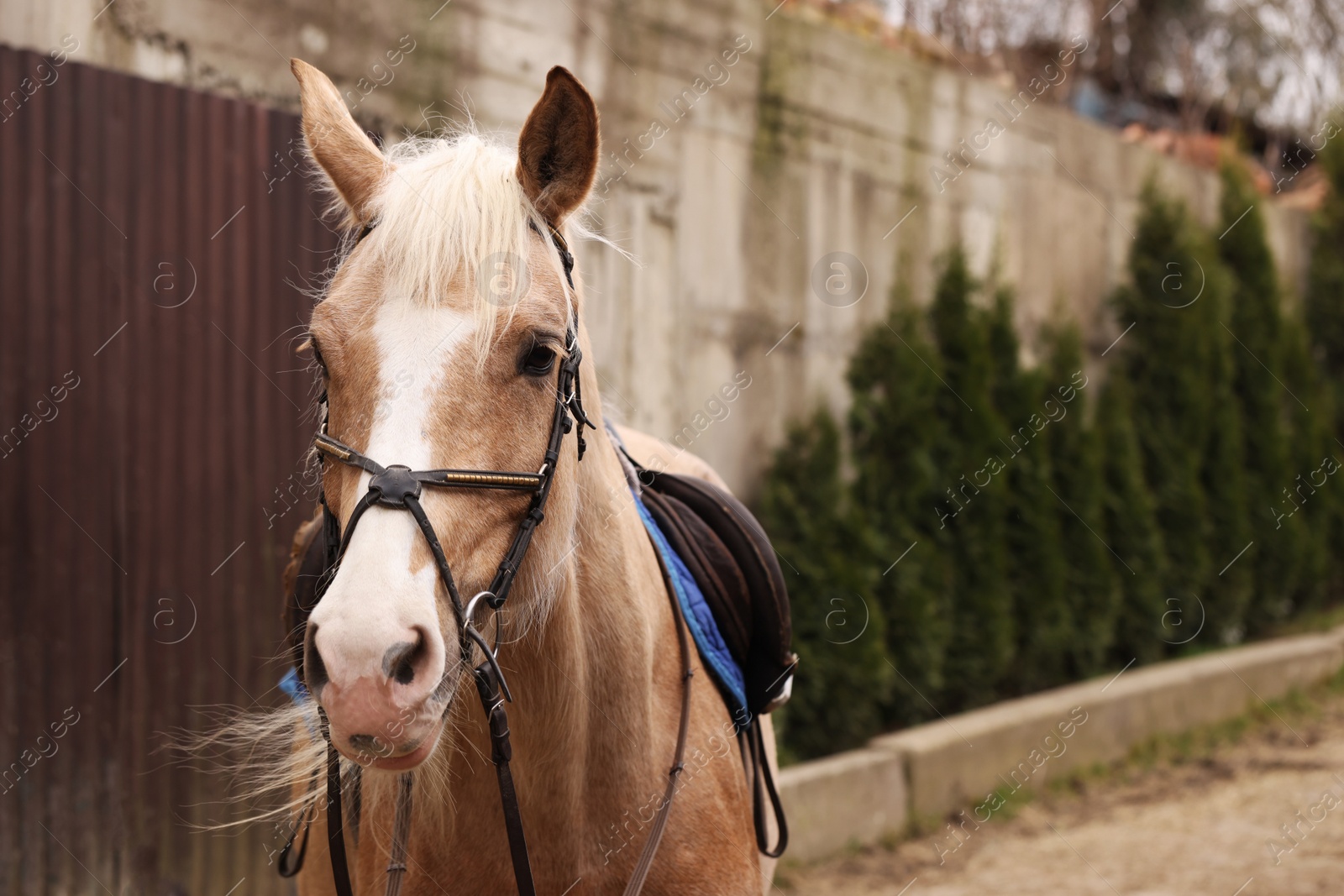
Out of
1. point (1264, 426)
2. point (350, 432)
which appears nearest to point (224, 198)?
point (350, 432)

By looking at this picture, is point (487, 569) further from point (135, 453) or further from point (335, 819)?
point (135, 453)

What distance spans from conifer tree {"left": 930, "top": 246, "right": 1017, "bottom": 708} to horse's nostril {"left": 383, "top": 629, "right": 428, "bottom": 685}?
5.26m

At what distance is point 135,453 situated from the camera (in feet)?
12.4

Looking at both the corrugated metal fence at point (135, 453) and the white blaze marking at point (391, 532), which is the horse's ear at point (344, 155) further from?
the corrugated metal fence at point (135, 453)

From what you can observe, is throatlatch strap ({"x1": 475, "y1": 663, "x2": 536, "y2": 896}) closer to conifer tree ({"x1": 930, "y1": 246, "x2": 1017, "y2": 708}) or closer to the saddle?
the saddle

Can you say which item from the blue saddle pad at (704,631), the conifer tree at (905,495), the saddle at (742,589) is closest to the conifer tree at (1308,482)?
the conifer tree at (905,495)

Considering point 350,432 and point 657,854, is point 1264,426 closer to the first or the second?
point 657,854

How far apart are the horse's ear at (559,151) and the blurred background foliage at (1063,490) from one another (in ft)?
13.3

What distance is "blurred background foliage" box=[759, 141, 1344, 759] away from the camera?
5.98 meters

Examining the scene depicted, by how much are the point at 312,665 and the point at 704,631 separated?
120 cm

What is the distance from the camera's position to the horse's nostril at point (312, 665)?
1.49 meters

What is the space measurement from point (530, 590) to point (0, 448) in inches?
98.6

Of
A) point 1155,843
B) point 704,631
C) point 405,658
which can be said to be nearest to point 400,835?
point 405,658

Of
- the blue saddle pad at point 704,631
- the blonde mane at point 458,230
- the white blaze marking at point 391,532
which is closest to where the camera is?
the white blaze marking at point 391,532
